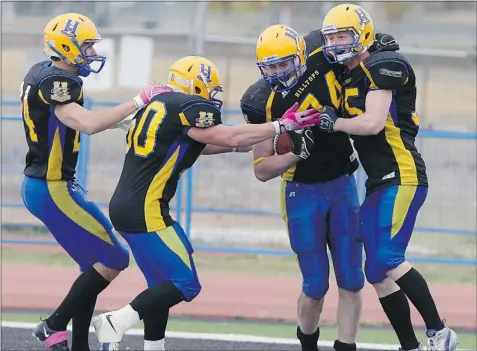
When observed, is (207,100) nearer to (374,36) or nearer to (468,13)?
(374,36)

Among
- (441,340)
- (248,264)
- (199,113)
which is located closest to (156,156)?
(199,113)

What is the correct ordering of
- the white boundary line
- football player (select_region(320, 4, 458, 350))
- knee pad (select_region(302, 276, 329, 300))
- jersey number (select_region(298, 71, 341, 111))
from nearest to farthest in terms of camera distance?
football player (select_region(320, 4, 458, 350)), jersey number (select_region(298, 71, 341, 111)), knee pad (select_region(302, 276, 329, 300)), the white boundary line

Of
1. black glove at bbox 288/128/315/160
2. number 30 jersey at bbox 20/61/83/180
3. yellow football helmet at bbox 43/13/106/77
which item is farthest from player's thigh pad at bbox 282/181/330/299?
yellow football helmet at bbox 43/13/106/77

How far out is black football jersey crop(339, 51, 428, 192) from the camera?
20.0 feet

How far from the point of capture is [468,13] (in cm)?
2059

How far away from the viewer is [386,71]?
600 cm

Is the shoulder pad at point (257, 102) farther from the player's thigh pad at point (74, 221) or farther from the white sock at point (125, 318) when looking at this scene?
the white sock at point (125, 318)

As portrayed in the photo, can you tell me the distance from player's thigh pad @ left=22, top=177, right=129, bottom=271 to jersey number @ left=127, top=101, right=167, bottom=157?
31.4 inches

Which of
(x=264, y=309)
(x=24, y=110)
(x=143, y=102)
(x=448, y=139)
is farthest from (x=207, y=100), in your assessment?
(x=448, y=139)

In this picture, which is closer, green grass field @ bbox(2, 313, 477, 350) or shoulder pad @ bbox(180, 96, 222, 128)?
shoulder pad @ bbox(180, 96, 222, 128)

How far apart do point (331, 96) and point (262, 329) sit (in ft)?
9.91

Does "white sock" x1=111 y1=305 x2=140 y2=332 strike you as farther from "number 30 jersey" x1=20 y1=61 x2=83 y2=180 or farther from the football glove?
the football glove

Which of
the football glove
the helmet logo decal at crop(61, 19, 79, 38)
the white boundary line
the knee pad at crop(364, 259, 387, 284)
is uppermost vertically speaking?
the helmet logo decal at crop(61, 19, 79, 38)

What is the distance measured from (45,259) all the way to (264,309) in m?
3.18
